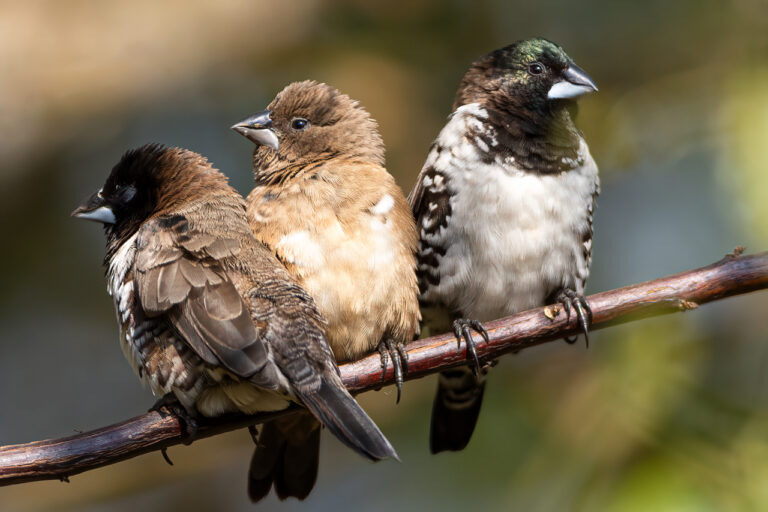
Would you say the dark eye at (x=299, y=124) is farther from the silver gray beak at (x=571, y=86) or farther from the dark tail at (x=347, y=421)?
the dark tail at (x=347, y=421)

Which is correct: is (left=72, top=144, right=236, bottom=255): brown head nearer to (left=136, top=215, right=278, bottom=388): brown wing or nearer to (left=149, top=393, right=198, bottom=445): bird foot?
(left=136, top=215, right=278, bottom=388): brown wing

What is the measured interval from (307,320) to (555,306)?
3.36 feet

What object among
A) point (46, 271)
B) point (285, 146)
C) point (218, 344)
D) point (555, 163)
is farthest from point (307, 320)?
point (46, 271)

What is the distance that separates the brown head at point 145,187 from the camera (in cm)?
377

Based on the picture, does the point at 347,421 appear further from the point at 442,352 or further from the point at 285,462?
the point at 285,462

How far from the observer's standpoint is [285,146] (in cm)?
385

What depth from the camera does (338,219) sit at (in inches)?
139

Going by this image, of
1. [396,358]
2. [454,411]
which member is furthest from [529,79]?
[454,411]

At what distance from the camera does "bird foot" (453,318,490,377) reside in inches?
139

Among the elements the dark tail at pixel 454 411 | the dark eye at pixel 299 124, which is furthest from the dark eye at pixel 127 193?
the dark tail at pixel 454 411

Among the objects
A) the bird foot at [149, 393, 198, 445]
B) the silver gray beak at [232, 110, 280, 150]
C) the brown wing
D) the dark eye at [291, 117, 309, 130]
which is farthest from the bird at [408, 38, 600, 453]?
the bird foot at [149, 393, 198, 445]

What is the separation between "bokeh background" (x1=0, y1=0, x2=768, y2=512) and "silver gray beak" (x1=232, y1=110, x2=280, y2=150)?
1957 millimetres

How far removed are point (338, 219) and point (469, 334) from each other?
2.24ft

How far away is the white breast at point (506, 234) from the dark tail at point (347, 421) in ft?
3.47
